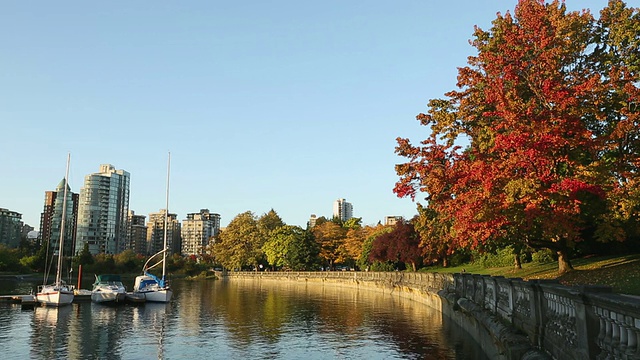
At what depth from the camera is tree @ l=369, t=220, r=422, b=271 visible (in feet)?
226

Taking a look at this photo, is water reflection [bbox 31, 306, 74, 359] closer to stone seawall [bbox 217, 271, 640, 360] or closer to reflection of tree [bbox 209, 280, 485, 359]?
reflection of tree [bbox 209, 280, 485, 359]

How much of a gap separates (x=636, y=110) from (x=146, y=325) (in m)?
30.4

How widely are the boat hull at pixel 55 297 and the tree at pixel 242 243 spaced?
8109 centimetres

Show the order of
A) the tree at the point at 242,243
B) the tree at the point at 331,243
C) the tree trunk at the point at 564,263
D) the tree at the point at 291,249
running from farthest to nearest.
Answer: the tree at the point at 242,243 < the tree at the point at 331,243 < the tree at the point at 291,249 < the tree trunk at the point at 564,263

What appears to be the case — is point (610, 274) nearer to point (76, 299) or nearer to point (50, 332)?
point (50, 332)

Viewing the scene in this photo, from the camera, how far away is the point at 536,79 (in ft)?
89.6

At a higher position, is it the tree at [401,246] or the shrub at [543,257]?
the tree at [401,246]

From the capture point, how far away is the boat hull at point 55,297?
139 feet

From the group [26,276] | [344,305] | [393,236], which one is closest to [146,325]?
[344,305]

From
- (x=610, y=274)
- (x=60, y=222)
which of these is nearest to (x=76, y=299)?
(x=610, y=274)

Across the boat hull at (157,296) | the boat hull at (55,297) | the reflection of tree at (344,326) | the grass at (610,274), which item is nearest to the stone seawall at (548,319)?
the reflection of tree at (344,326)

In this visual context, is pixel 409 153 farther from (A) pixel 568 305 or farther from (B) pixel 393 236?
(B) pixel 393 236

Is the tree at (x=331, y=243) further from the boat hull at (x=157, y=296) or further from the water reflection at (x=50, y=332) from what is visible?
the water reflection at (x=50, y=332)

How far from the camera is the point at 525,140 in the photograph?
904 inches
